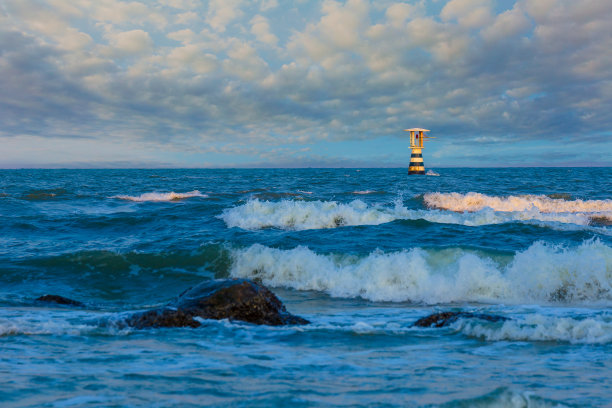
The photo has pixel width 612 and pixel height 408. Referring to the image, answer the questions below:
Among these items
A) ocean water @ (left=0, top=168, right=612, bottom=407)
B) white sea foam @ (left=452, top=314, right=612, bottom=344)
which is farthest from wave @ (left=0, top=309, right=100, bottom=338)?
white sea foam @ (left=452, top=314, right=612, bottom=344)

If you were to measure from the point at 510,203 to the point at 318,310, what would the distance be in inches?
830

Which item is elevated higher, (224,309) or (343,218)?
(343,218)

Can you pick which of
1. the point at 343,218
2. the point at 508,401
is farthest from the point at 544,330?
the point at 343,218

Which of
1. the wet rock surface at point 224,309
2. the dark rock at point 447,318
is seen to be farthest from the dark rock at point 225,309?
the dark rock at point 447,318

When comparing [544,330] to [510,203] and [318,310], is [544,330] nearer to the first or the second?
[318,310]

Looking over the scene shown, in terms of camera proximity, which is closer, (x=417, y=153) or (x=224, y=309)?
(x=224, y=309)

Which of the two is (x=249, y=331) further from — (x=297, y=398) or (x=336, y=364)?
(x=297, y=398)

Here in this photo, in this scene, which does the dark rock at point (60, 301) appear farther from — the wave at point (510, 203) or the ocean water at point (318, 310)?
the wave at point (510, 203)

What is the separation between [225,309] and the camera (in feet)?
20.3

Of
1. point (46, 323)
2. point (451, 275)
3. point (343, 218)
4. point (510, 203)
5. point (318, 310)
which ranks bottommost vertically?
point (318, 310)

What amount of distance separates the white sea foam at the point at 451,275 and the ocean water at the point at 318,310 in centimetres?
4

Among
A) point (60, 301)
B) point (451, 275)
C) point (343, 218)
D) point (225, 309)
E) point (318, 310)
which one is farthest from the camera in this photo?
point (343, 218)

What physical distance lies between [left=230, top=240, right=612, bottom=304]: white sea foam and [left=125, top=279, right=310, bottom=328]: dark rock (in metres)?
3.47

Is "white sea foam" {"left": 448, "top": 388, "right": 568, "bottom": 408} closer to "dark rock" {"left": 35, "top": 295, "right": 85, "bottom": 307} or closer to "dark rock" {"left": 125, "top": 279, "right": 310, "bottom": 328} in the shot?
"dark rock" {"left": 125, "top": 279, "right": 310, "bottom": 328}
